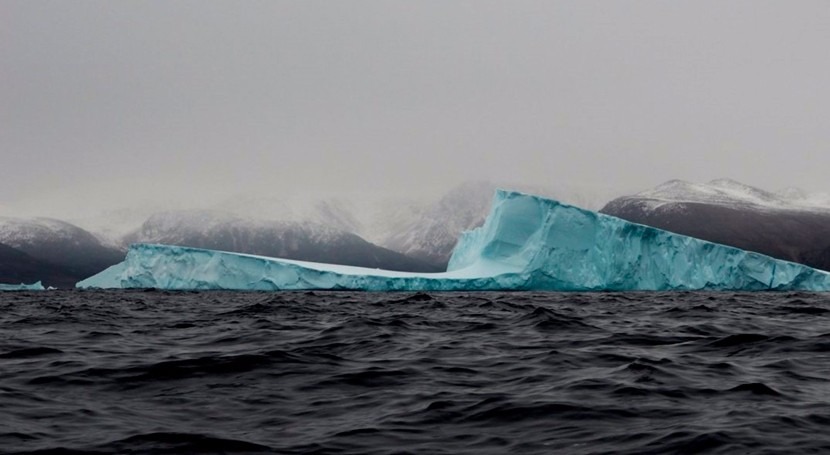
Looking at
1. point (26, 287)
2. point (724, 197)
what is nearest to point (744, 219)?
point (724, 197)

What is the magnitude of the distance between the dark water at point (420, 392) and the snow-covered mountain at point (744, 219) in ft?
333

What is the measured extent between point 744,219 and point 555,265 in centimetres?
9776

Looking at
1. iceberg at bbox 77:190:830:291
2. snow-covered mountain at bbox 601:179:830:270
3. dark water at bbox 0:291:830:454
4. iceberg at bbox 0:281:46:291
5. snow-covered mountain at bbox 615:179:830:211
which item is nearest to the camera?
dark water at bbox 0:291:830:454

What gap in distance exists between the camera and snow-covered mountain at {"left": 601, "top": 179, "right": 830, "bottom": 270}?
113688 mm

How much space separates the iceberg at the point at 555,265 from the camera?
3709 centimetres

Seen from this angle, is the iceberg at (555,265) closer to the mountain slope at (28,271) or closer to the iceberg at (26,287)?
the iceberg at (26,287)

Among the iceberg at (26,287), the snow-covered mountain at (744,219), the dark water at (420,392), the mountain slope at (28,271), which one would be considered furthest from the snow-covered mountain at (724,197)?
the dark water at (420,392)

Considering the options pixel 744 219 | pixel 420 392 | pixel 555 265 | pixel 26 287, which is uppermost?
pixel 744 219

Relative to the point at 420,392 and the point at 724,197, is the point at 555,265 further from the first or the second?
the point at 724,197

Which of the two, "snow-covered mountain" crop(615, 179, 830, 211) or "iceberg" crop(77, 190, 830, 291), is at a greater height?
"snow-covered mountain" crop(615, 179, 830, 211)

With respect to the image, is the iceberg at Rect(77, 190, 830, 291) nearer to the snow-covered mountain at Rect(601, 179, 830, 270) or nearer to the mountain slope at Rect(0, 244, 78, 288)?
the snow-covered mountain at Rect(601, 179, 830, 270)

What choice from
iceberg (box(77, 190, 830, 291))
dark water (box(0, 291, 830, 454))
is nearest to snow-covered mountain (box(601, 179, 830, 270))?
iceberg (box(77, 190, 830, 291))

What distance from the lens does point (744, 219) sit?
124 metres

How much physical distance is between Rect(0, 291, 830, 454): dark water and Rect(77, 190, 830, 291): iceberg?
26952 millimetres
